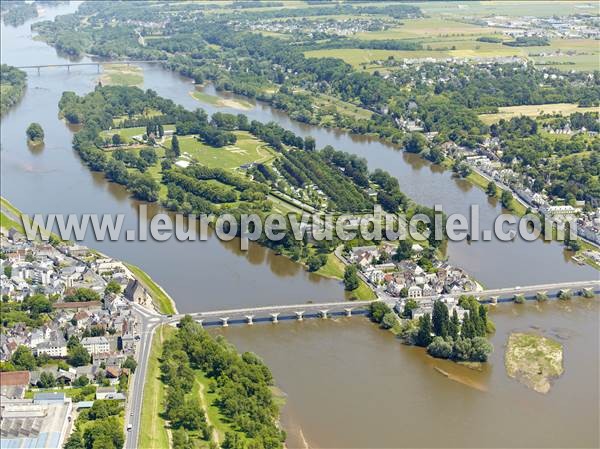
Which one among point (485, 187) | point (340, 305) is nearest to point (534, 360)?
point (340, 305)

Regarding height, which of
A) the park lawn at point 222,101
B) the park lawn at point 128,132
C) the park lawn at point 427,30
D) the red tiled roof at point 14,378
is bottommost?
the red tiled roof at point 14,378

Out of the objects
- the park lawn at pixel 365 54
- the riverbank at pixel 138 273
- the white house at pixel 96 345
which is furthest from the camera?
the park lawn at pixel 365 54

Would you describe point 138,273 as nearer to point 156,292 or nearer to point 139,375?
point 156,292

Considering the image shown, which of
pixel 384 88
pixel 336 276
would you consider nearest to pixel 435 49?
pixel 384 88

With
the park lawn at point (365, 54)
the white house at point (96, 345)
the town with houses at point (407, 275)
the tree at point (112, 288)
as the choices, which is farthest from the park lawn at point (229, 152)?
the park lawn at point (365, 54)

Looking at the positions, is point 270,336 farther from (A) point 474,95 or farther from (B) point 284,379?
(A) point 474,95

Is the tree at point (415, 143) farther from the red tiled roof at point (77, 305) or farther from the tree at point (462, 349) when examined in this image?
the red tiled roof at point (77, 305)

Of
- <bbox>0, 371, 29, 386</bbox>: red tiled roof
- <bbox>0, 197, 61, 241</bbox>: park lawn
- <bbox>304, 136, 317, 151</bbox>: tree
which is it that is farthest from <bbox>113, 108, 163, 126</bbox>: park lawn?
<bbox>0, 371, 29, 386</bbox>: red tiled roof
